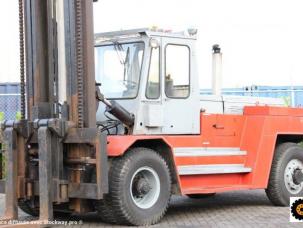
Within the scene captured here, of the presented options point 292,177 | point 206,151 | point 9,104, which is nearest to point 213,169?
point 206,151

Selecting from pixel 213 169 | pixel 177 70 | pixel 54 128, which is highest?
pixel 177 70

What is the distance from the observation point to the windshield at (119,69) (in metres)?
9.17

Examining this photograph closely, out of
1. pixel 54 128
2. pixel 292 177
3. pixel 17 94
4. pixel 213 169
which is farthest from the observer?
pixel 17 94

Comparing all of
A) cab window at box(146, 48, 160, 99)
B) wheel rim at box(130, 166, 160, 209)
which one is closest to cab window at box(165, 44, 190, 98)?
cab window at box(146, 48, 160, 99)

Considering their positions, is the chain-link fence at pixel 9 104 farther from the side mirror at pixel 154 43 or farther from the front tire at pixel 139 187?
the front tire at pixel 139 187

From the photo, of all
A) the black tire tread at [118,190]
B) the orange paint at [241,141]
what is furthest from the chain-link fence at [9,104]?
the black tire tread at [118,190]

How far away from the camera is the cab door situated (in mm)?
9344

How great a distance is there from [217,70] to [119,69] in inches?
90.3

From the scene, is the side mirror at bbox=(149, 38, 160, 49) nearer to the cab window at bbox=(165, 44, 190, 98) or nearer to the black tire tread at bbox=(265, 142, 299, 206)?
the cab window at bbox=(165, 44, 190, 98)

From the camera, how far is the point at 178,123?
9539 mm

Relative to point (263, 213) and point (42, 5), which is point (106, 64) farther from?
point (263, 213)

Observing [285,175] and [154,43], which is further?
[285,175]

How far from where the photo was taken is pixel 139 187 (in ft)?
28.3

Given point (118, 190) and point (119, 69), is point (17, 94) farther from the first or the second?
point (118, 190)
